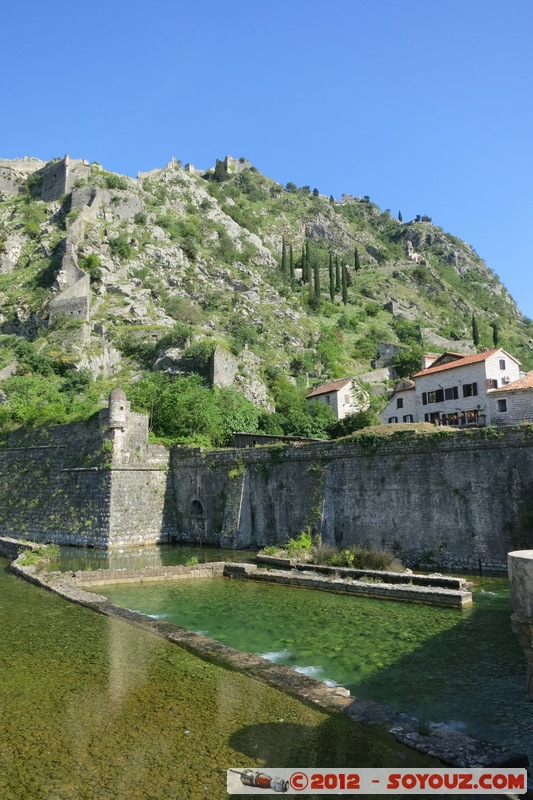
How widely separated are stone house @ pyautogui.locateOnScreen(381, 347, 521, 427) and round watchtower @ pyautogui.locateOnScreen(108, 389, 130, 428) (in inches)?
688

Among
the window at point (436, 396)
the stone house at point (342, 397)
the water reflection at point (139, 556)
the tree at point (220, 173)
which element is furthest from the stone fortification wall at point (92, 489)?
the tree at point (220, 173)

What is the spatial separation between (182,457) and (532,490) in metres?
19.0

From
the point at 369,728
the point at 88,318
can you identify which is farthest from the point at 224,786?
the point at 88,318

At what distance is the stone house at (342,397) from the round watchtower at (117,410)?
24.9 metres

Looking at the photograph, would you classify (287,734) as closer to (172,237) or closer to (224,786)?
(224,786)

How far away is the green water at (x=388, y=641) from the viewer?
809 centimetres

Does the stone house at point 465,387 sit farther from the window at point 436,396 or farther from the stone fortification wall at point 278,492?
the stone fortification wall at point 278,492

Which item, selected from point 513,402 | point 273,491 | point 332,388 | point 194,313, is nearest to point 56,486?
point 273,491

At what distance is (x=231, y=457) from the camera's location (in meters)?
28.3

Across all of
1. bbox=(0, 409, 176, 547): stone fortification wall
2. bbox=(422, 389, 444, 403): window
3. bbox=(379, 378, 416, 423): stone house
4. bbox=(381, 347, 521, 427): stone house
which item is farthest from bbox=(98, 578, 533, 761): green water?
bbox=(379, 378, 416, 423): stone house

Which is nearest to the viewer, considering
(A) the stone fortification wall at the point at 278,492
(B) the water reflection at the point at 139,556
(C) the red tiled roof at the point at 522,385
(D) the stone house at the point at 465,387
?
(A) the stone fortification wall at the point at 278,492

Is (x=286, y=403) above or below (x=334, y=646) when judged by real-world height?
above

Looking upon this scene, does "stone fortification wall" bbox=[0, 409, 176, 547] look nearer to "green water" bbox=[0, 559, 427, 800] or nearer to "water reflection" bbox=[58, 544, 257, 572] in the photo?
"water reflection" bbox=[58, 544, 257, 572]

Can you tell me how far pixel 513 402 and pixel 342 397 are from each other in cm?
2389
